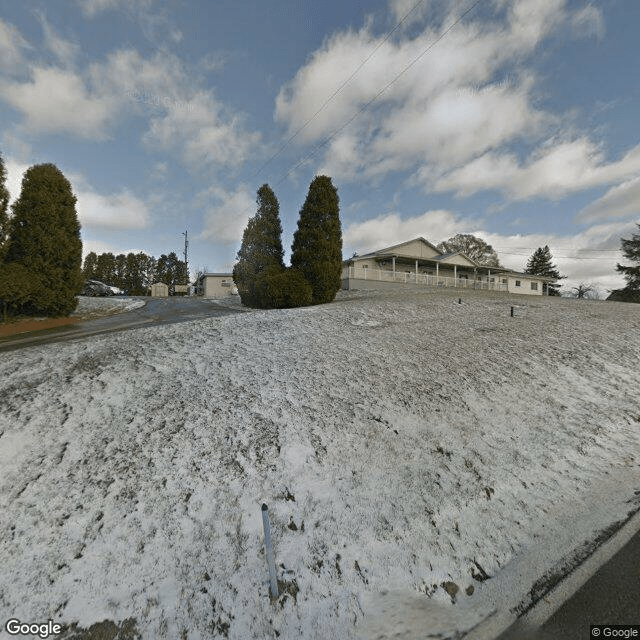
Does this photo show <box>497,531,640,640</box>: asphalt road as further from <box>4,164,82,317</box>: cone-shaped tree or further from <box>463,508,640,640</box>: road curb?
<box>4,164,82,317</box>: cone-shaped tree

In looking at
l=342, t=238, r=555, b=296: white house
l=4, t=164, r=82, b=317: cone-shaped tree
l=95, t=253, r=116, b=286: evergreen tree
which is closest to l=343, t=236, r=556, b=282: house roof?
l=342, t=238, r=555, b=296: white house

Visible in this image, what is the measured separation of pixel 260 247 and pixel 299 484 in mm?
13675

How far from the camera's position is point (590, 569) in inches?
121

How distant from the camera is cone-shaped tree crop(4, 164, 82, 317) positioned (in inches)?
468

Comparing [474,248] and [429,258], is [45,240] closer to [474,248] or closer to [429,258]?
[429,258]

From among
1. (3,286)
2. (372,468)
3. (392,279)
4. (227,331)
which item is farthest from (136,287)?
(372,468)

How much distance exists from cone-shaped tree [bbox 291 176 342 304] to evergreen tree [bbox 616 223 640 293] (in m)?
51.3

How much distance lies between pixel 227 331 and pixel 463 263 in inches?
1369

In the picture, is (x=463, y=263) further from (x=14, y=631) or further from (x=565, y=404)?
(x=14, y=631)

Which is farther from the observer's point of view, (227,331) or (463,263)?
(463,263)

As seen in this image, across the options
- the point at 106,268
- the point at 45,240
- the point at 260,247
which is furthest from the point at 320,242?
the point at 106,268

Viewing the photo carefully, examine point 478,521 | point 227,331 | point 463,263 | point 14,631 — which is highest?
point 463,263

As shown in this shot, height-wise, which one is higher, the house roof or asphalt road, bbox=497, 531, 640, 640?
the house roof

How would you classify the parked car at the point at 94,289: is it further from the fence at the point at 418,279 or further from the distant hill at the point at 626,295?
the distant hill at the point at 626,295
